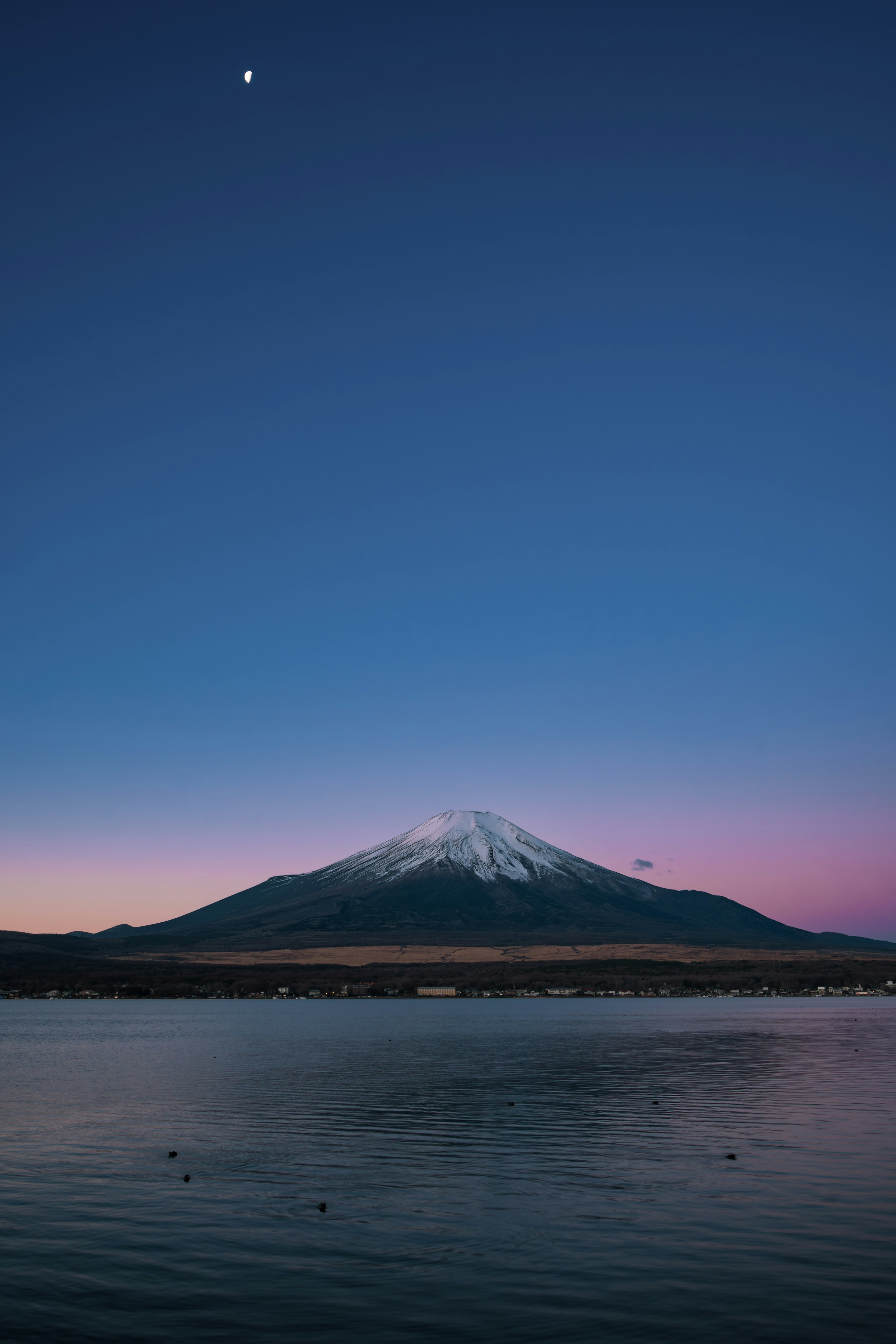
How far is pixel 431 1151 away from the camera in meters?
34.0

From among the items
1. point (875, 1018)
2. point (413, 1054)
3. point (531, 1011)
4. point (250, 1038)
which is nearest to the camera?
point (413, 1054)

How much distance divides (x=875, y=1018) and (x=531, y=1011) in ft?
152

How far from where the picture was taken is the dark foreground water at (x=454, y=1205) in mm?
18031

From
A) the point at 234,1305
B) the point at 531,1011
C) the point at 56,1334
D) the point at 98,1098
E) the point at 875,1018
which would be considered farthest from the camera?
the point at 531,1011

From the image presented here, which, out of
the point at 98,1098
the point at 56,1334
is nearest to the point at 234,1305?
the point at 56,1334

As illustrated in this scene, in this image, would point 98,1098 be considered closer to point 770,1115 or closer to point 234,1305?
point 770,1115

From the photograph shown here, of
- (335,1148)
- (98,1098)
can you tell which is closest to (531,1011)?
(98,1098)

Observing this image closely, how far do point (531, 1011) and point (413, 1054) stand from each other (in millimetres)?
75472

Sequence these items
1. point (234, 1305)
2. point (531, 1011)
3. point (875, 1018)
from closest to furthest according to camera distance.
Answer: point (234, 1305), point (875, 1018), point (531, 1011)

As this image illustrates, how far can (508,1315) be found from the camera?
1794 cm

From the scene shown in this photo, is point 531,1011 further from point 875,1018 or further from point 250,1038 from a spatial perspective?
point 250,1038

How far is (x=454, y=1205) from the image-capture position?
85.0ft

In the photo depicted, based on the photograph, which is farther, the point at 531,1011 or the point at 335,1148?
the point at 531,1011

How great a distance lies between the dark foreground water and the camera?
18.0 meters
